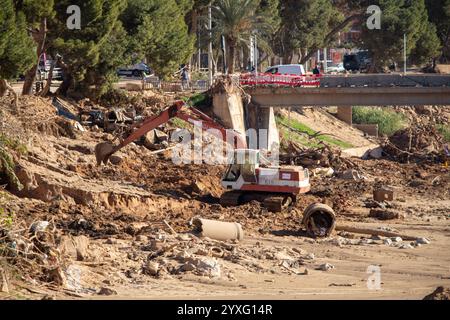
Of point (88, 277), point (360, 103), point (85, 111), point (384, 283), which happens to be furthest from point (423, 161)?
point (88, 277)

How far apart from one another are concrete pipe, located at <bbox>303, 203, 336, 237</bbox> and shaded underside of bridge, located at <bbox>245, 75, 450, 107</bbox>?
21576 mm

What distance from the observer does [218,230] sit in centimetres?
2892

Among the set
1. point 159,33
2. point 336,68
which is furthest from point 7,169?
point 336,68

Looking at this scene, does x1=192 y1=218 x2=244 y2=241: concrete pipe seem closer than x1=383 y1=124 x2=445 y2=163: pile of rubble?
Yes

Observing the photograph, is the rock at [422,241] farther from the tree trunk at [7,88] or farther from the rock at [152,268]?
the tree trunk at [7,88]

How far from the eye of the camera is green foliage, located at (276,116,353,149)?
5762 centimetres

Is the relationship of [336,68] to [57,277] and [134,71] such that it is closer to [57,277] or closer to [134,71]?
[134,71]

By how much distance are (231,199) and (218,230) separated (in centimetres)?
575

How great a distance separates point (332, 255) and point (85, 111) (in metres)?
19.6

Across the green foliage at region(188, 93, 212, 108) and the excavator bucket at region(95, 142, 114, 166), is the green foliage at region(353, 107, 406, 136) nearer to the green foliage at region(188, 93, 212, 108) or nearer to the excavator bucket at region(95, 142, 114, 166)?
the green foliage at region(188, 93, 212, 108)

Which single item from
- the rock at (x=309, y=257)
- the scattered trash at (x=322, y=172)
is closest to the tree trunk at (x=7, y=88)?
the scattered trash at (x=322, y=172)

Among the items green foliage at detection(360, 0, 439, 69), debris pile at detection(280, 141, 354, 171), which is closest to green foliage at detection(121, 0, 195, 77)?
debris pile at detection(280, 141, 354, 171)

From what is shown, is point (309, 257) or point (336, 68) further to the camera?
point (336, 68)

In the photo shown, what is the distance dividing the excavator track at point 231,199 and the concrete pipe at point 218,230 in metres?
5.06
